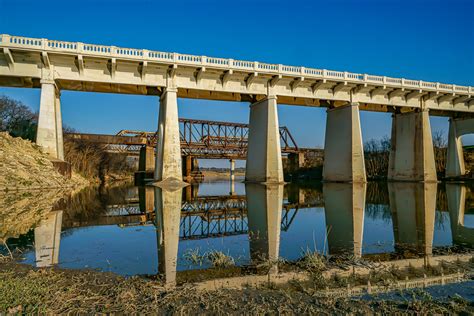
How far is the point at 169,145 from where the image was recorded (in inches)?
923

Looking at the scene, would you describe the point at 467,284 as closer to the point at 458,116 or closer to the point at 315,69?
the point at 315,69

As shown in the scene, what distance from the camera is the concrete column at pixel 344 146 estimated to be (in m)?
28.0

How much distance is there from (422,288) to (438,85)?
1423 inches

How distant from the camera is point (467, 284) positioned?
3420 mm

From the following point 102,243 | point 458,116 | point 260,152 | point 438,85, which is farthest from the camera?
point 458,116

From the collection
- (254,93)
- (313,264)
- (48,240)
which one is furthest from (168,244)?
(254,93)

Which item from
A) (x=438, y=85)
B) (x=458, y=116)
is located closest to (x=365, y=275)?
(x=438, y=85)

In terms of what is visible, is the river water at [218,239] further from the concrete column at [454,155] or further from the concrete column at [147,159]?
the concrete column at [454,155]

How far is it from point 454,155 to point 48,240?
42737 millimetres

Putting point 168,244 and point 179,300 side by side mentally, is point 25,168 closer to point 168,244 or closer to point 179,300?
point 168,244

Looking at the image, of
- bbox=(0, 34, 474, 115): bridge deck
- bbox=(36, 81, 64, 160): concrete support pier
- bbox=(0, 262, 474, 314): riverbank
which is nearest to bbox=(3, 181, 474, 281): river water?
bbox=(0, 262, 474, 314): riverbank

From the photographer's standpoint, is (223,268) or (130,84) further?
(130,84)

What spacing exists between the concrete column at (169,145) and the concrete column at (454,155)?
32827 mm

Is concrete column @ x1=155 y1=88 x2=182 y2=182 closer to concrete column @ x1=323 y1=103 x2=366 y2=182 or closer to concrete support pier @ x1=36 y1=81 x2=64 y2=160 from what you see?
concrete support pier @ x1=36 y1=81 x2=64 y2=160
